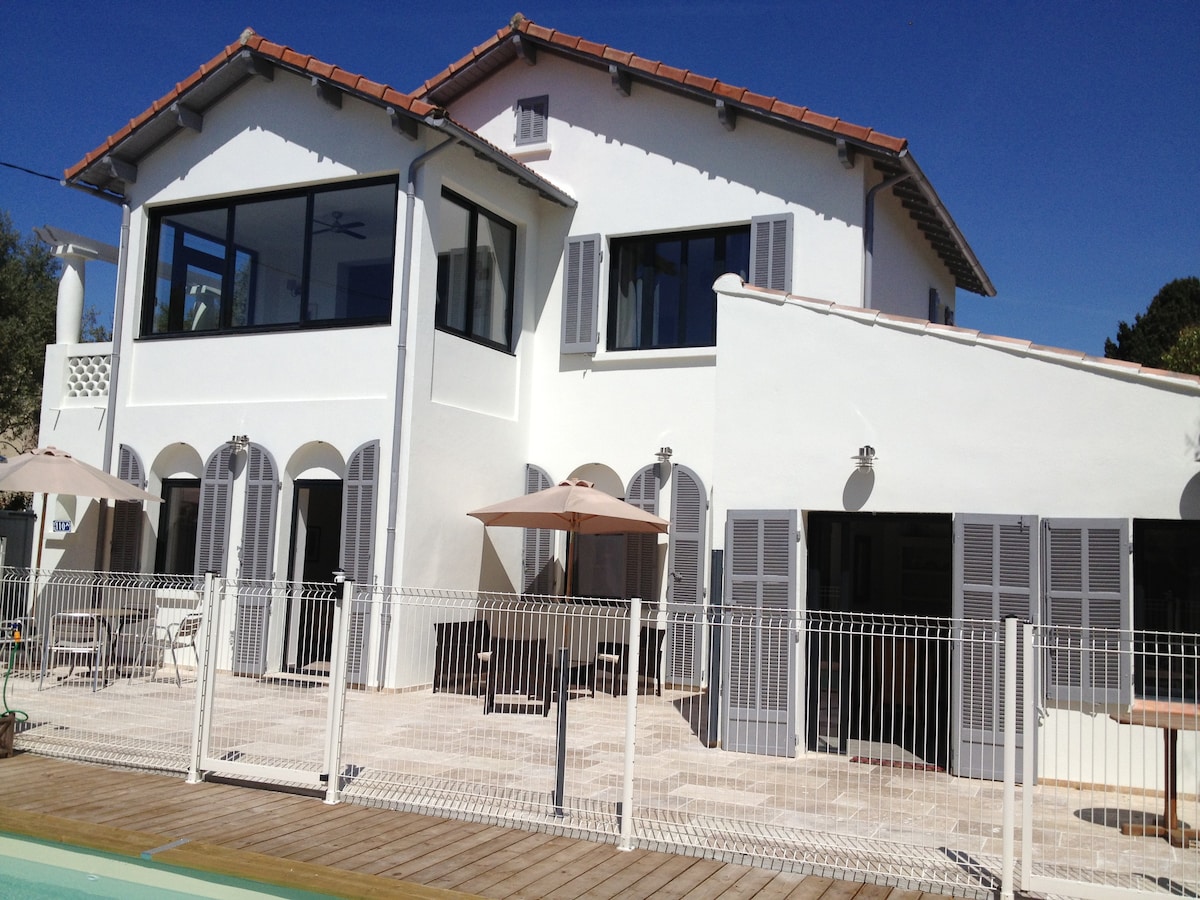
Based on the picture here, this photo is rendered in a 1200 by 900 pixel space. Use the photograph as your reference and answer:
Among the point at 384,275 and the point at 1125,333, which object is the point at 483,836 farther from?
the point at 1125,333

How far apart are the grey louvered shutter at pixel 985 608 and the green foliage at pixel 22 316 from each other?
21.6 meters

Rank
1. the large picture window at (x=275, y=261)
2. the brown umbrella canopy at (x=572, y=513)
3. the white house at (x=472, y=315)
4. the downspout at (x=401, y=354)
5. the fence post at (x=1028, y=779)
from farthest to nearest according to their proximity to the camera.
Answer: the large picture window at (x=275, y=261), the white house at (x=472, y=315), the downspout at (x=401, y=354), the brown umbrella canopy at (x=572, y=513), the fence post at (x=1028, y=779)

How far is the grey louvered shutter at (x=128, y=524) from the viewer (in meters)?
13.8

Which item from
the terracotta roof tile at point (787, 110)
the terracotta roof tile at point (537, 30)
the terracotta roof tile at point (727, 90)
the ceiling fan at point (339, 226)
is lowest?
the ceiling fan at point (339, 226)

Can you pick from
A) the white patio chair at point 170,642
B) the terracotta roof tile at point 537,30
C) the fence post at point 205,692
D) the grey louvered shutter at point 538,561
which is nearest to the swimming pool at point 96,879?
the fence post at point 205,692

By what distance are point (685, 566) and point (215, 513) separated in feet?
19.7

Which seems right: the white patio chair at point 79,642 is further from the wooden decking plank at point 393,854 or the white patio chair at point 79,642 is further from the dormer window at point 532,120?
the dormer window at point 532,120

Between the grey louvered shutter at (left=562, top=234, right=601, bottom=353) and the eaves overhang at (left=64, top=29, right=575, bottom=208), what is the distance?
725mm

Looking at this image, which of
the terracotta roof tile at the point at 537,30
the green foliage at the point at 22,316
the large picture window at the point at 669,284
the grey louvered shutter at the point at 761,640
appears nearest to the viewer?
the grey louvered shutter at the point at 761,640

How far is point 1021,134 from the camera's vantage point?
64.7 ft

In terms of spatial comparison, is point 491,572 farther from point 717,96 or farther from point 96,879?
point 96,879

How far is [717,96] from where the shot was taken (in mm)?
13305

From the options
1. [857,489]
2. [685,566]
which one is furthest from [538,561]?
[857,489]

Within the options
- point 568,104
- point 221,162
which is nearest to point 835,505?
point 568,104
